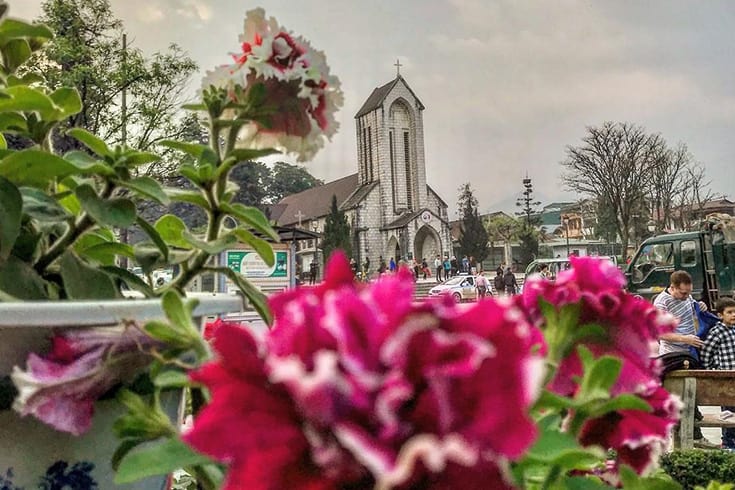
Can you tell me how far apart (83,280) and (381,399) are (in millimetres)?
490

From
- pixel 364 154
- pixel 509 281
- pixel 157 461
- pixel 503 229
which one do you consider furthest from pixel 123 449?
pixel 503 229

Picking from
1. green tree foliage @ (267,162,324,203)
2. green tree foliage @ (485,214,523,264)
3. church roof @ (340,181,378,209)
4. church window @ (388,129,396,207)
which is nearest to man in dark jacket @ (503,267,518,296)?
church window @ (388,129,396,207)

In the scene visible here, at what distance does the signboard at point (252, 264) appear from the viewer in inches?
287

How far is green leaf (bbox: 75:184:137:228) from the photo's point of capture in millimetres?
613

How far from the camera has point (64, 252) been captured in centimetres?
67

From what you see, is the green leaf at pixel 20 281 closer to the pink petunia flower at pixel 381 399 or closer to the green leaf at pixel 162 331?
the green leaf at pixel 162 331

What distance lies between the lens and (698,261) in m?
9.84

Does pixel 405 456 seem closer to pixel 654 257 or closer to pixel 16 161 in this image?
pixel 16 161

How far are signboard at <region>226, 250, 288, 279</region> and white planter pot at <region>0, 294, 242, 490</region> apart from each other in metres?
6.42

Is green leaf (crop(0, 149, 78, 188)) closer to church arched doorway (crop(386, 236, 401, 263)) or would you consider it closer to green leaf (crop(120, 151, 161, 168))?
green leaf (crop(120, 151, 161, 168))

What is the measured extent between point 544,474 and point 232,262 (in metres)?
6.98

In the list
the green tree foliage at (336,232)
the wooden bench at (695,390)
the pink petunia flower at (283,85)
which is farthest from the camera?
the green tree foliage at (336,232)

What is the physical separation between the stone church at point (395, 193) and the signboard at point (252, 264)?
101 ft

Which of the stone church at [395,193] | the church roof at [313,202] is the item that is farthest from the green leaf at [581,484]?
the church roof at [313,202]
